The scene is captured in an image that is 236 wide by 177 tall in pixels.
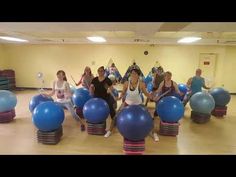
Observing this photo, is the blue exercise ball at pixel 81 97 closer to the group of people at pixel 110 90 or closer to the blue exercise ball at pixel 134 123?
the group of people at pixel 110 90

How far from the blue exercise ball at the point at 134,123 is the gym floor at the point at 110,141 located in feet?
1.81

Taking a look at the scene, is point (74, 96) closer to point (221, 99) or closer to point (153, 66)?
point (221, 99)

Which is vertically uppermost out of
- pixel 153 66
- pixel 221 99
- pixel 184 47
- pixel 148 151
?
pixel 184 47

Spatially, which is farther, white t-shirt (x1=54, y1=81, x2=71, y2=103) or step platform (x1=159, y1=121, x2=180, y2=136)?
white t-shirt (x1=54, y1=81, x2=71, y2=103)

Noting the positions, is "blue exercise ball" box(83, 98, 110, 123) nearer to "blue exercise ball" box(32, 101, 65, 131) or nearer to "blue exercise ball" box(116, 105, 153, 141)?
"blue exercise ball" box(32, 101, 65, 131)

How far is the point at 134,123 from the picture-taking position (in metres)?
3.04

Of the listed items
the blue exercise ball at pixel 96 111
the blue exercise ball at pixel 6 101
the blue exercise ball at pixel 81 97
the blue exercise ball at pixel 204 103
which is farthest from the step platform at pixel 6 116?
A: the blue exercise ball at pixel 204 103

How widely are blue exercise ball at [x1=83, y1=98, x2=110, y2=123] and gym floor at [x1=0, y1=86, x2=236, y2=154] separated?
382 mm

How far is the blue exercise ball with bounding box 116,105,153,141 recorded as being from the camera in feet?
10.0

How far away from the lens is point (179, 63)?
31.7 ft

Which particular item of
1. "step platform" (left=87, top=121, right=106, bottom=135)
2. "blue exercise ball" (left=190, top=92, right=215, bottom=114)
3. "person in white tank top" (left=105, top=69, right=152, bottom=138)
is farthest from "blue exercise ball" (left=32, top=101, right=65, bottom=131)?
"blue exercise ball" (left=190, top=92, right=215, bottom=114)

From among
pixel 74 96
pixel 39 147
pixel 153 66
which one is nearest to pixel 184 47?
pixel 153 66

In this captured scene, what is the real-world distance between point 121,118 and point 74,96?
104 inches

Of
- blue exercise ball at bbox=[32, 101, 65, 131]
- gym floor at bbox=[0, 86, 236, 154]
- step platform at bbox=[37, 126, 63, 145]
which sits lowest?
gym floor at bbox=[0, 86, 236, 154]
